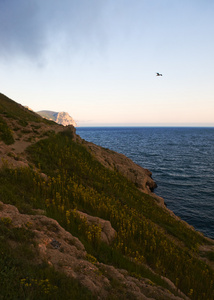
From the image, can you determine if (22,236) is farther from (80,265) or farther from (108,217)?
(108,217)

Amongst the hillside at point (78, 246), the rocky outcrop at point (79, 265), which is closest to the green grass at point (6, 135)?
the hillside at point (78, 246)

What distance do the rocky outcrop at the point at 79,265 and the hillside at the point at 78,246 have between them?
0.8 inches

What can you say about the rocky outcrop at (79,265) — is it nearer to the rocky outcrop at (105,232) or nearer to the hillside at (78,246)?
the hillside at (78,246)

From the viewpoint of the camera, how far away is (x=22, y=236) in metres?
5.30

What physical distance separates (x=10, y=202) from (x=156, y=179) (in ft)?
104

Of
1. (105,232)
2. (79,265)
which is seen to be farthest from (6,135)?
(79,265)

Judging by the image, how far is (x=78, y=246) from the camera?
6.35m

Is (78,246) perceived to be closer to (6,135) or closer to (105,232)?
(105,232)

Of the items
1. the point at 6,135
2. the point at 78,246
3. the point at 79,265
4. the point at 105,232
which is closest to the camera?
the point at 79,265

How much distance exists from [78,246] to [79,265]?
1271mm

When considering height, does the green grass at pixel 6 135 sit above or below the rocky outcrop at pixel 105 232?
above

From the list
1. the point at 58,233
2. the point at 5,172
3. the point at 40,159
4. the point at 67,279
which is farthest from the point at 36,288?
the point at 40,159

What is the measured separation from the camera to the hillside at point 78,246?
13.8ft

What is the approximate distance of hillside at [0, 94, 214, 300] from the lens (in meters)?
4.22
